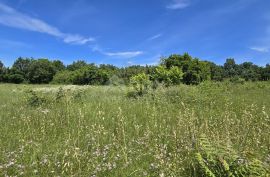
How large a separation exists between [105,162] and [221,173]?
1809 millimetres

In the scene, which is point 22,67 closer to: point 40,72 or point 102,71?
point 40,72

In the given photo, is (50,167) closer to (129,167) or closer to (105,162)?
(105,162)

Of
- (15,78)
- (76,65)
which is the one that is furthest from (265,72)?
(15,78)

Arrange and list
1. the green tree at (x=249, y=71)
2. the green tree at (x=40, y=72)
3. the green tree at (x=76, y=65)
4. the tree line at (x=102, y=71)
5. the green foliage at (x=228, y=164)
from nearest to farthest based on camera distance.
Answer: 1. the green foliage at (x=228, y=164)
2. the tree line at (x=102, y=71)
3. the green tree at (x=40, y=72)
4. the green tree at (x=249, y=71)
5. the green tree at (x=76, y=65)

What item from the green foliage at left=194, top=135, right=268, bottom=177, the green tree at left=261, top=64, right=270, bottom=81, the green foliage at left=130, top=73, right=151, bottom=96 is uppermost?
the green tree at left=261, top=64, right=270, bottom=81

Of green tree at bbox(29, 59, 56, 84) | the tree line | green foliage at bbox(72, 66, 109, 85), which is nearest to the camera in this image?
the tree line

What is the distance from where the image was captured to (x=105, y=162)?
454 centimetres

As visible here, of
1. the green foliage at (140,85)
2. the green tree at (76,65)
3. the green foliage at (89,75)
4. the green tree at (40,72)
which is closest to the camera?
the green foliage at (140,85)

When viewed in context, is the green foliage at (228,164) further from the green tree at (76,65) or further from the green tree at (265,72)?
the green tree at (76,65)

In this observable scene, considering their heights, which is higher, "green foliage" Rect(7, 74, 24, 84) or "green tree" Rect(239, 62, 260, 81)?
"green tree" Rect(239, 62, 260, 81)

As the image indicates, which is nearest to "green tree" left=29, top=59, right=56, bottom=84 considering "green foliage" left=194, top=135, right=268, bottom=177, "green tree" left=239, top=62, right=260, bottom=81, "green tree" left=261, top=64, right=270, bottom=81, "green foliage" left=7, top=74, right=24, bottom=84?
"green foliage" left=7, top=74, right=24, bottom=84

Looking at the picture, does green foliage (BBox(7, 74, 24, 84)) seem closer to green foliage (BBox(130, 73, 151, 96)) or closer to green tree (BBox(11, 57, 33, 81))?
green tree (BBox(11, 57, 33, 81))

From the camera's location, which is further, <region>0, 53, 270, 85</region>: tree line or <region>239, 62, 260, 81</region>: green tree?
<region>239, 62, 260, 81</region>: green tree

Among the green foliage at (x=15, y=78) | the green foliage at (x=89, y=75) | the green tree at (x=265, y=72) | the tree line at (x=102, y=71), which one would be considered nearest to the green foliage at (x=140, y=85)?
the tree line at (x=102, y=71)
